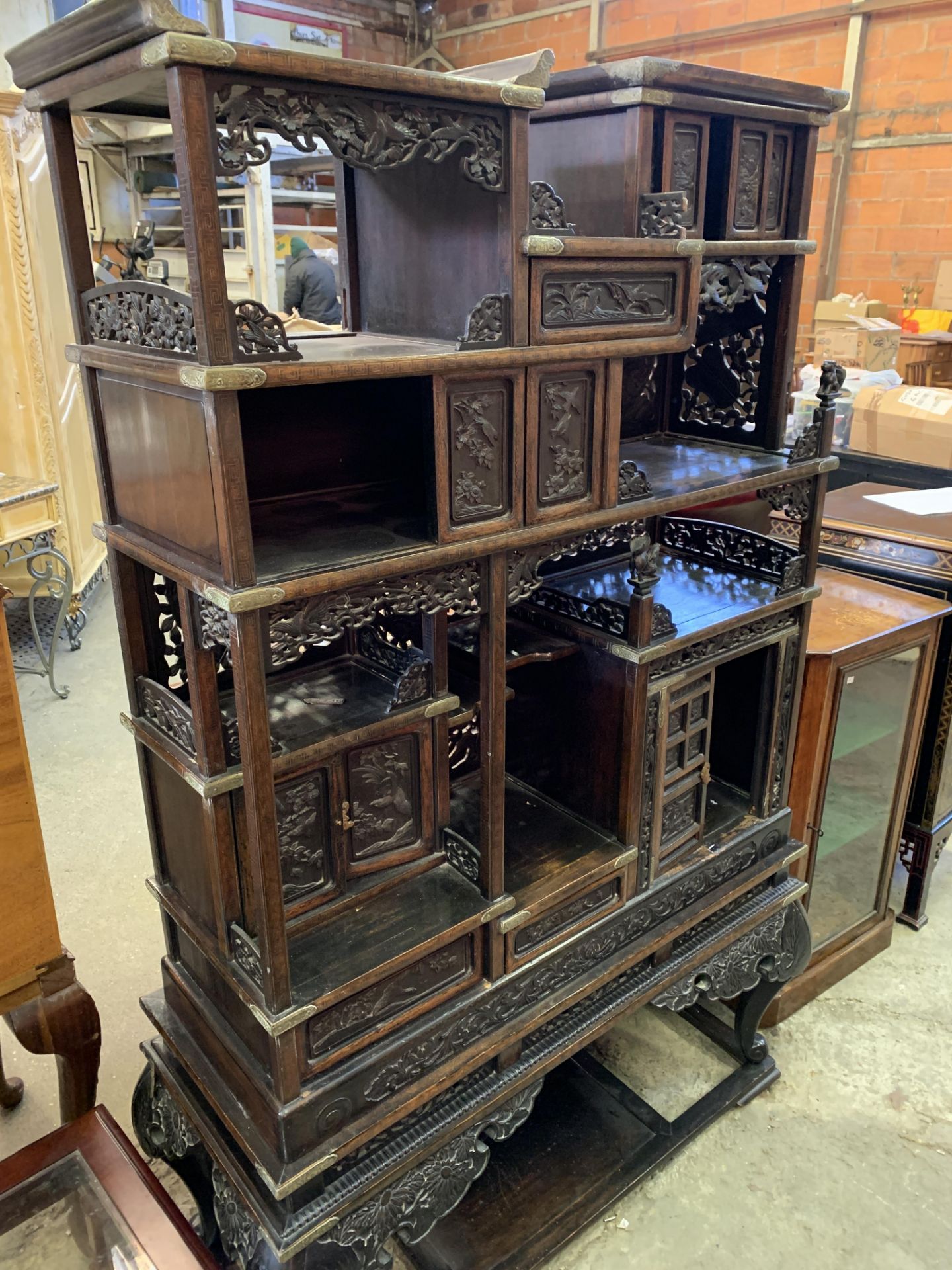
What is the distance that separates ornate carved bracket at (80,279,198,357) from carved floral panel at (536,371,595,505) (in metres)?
0.46

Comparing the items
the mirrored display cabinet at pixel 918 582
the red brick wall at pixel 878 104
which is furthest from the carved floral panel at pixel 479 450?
the red brick wall at pixel 878 104

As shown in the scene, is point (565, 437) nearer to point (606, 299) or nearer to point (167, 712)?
point (606, 299)

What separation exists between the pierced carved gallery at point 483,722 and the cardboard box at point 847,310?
3.00 m

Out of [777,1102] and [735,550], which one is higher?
[735,550]

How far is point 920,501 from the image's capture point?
2691 mm

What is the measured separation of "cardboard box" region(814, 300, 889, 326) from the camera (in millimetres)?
4984

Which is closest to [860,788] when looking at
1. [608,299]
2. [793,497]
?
[793,497]

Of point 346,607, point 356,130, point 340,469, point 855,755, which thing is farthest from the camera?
point 855,755

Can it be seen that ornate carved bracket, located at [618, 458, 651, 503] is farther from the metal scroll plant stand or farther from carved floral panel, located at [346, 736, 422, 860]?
the metal scroll plant stand

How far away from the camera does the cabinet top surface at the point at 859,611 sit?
6.68ft

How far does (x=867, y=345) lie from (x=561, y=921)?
157 inches

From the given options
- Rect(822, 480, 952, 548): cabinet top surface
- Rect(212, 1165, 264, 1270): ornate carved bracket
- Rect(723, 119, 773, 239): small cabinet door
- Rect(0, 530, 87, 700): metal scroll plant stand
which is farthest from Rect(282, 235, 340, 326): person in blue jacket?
Rect(212, 1165, 264, 1270): ornate carved bracket

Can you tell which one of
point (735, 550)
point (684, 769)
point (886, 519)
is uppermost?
point (735, 550)

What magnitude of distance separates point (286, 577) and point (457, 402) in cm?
30
